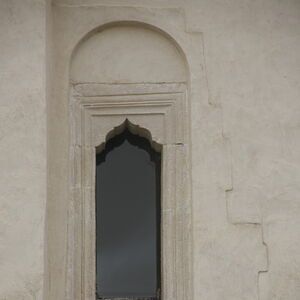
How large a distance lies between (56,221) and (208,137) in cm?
109

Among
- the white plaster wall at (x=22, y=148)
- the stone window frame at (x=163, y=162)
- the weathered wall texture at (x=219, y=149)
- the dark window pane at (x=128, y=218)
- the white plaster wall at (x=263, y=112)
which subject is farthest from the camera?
the dark window pane at (x=128, y=218)

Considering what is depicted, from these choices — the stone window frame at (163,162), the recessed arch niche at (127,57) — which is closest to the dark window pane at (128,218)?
the stone window frame at (163,162)

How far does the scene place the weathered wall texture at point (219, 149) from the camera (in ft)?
23.9

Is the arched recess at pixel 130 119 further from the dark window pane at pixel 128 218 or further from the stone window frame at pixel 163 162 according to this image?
the dark window pane at pixel 128 218

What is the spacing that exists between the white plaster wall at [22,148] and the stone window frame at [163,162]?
0.39 metres

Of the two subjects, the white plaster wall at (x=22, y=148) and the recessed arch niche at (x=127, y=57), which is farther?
the recessed arch niche at (x=127, y=57)

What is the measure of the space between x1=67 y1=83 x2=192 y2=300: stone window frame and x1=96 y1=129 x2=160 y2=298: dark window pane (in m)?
0.19

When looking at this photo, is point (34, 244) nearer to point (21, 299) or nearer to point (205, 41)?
point (21, 299)

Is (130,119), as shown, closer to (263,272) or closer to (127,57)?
(127,57)

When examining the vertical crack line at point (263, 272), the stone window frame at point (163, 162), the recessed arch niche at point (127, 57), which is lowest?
the vertical crack line at point (263, 272)

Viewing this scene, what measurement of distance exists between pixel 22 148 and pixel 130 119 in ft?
2.71

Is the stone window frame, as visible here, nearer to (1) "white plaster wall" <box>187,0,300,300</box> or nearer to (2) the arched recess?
(2) the arched recess

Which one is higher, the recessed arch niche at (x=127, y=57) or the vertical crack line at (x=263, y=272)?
the recessed arch niche at (x=127, y=57)

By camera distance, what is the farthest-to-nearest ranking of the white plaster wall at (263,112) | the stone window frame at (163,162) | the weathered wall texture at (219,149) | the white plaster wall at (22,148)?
the stone window frame at (163,162) → the white plaster wall at (263,112) → the weathered wall texture at (219,149) → the white plaster wall at (22,148)
